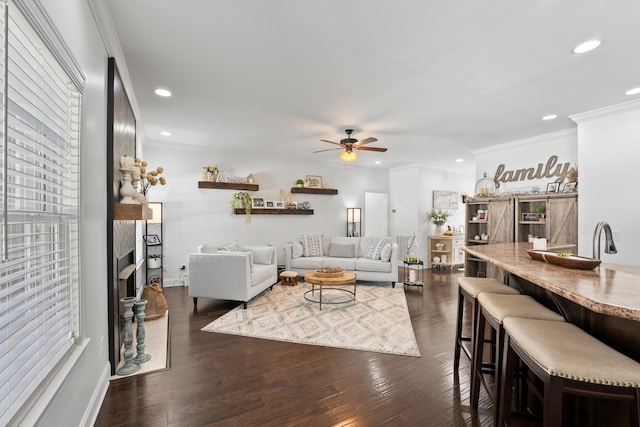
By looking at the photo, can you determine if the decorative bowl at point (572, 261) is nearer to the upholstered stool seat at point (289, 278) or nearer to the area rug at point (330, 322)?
the area rug at point (330, 322)

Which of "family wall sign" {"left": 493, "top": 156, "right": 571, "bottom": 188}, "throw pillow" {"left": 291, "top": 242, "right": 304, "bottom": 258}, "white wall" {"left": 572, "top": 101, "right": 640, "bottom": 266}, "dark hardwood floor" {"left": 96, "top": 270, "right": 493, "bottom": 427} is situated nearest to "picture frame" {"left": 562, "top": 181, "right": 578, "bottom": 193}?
"family wall sign" {"left": 493, "top": 156, "right": 571, "bottom": 188}

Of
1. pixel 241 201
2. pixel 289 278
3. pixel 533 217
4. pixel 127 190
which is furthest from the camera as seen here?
pixel 241 201

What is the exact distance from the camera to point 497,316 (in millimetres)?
1662

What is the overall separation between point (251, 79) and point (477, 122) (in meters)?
3.09

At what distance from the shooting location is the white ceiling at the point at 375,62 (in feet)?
6.33

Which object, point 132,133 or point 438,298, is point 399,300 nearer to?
point 438,298

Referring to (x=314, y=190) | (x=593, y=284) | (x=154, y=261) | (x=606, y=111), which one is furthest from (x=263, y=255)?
(x=606, y=111)

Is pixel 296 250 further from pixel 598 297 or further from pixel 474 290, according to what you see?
pixel 598 297

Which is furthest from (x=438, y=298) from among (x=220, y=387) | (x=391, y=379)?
(x=220, y=387)

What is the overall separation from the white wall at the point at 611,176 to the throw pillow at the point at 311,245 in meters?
4.10

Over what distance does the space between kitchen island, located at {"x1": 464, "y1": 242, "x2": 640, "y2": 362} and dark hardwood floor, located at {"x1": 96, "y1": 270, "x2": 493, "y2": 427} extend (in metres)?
0.91

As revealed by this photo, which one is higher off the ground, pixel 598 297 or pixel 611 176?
pixel 611 176

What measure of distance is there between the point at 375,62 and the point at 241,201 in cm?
407

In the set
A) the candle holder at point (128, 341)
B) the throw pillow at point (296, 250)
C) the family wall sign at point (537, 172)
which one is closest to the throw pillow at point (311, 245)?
the throw pillow at point (296, 250)
